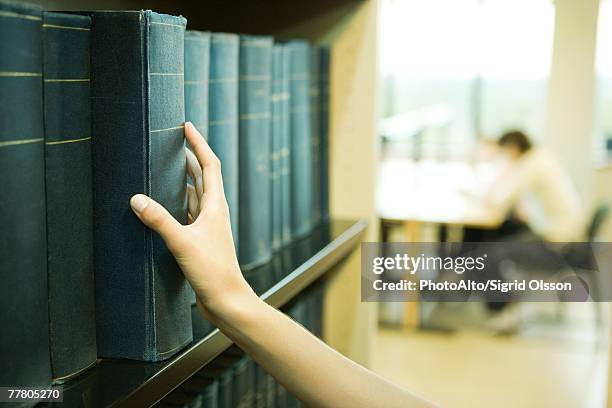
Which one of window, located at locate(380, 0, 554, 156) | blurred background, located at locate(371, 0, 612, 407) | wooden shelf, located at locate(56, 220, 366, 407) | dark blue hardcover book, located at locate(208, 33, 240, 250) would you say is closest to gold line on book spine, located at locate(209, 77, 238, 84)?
dark blue hardcover book, located at locate(208, 33, 240, 250)

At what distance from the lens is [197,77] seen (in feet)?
2.61

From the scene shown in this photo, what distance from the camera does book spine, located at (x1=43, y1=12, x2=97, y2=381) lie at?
56 centimetres

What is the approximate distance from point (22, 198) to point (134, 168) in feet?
0.41

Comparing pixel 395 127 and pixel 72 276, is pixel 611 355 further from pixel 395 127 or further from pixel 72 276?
pixel 395 127

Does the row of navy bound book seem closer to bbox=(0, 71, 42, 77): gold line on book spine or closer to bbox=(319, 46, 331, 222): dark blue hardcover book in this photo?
bbox=(0, 71, 42, 77): gold line on book spine

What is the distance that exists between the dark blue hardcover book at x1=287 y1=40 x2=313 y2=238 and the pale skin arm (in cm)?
44

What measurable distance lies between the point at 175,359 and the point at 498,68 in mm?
7238

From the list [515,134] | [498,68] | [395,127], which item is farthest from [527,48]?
[515,134]

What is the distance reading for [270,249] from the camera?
1.04m

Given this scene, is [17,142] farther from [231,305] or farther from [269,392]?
[269,392]

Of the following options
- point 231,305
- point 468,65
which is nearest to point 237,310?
point 231,305

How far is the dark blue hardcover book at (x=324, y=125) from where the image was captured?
1312 millimetres

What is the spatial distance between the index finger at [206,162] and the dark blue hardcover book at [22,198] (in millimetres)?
165

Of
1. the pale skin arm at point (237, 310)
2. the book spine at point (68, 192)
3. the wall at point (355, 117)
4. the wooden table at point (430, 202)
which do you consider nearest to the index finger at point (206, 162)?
the pale skin arm at point (237, 310)
